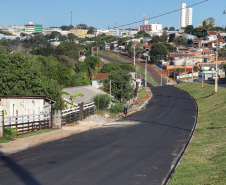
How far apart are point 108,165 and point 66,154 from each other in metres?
3.05

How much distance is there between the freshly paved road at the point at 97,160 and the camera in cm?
1284

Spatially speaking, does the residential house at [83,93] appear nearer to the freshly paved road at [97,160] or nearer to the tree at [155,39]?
the freshly paved road at [97,160]

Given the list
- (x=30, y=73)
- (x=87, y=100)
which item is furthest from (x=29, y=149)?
(x=87, y=100)

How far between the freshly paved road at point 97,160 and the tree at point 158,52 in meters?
121

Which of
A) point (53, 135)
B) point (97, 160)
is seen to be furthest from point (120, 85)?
point (97, 160)

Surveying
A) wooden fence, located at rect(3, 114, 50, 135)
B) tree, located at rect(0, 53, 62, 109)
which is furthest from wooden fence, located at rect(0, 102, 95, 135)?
tree, located at rect(0, 53, 62, 109)

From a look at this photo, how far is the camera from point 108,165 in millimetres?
15031

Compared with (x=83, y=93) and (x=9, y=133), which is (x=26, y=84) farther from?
(x=83, y=93)

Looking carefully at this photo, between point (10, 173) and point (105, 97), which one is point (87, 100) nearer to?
point (105, 97)

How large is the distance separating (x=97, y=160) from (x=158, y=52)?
130827 millimetres

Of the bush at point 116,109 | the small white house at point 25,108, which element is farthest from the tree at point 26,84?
the bush at point 116,109

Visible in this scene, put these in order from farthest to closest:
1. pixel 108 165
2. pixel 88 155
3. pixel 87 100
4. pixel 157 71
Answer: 1. pixel 157 71
2. pixel 87 100
3. pixel 88 155
4. pixel 108 165

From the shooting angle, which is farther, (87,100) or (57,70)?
(57,70)

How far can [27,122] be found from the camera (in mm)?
23984
